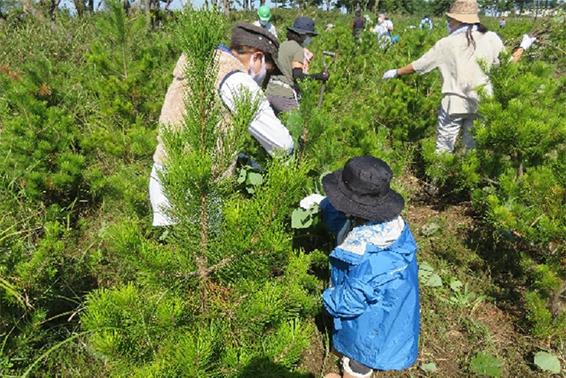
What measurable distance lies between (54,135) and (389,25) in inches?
522

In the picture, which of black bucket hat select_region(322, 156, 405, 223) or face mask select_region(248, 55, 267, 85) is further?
face mask select_region(248, 55, 267, 85)

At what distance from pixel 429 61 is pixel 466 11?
52 cm

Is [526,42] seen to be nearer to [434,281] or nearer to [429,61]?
[429,61]

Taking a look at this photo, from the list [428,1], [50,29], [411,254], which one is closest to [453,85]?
[411,254]

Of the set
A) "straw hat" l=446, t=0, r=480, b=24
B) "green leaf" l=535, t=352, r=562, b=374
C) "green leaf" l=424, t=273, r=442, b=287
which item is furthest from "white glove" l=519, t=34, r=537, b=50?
"green leaf" l=535, t=352, r=562, b=374

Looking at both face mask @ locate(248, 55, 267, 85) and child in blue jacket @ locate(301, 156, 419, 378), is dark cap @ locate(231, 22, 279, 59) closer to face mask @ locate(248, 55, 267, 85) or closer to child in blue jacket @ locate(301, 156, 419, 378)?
face mask @ locate(248, 55, 267, 85)

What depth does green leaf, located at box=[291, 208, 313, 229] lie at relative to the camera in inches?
90.1

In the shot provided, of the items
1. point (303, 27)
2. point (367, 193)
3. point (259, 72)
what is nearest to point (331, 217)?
point (367, 193)

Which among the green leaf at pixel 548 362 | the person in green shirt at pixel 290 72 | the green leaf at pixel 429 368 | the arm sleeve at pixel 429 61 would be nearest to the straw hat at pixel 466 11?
the arm sleeve at pixel 429 61

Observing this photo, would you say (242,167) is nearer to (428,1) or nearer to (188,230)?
(188,230)

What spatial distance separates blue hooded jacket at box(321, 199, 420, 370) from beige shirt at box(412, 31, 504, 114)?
2.28 meters

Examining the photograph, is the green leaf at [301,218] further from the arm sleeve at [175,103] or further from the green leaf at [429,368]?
the green leaf at [429,368]

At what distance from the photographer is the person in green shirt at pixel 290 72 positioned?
12.6 feet

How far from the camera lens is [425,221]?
12.7 ft
